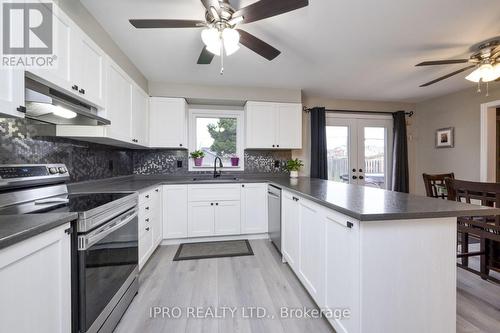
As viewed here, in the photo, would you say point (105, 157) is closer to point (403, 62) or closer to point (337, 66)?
point (337, 66)

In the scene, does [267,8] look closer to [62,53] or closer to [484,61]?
[62,53]

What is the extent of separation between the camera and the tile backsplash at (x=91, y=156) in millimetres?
1487

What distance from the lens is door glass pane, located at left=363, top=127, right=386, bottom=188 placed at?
4.23 m

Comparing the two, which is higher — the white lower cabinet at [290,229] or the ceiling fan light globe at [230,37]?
the ceiling fan light globe at [230,37]

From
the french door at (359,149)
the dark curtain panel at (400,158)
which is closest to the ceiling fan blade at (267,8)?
the french door at (359,149)

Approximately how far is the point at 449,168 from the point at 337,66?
2.96m

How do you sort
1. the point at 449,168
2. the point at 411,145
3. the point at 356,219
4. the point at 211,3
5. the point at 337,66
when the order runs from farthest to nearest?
the point at 411,145
the point at 449,168
the point at 337,66
the point at 211,3
the point at 356,219

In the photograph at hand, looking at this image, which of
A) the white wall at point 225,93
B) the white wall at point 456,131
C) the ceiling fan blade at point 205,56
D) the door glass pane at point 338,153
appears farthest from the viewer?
the door glass pane at point 338,153

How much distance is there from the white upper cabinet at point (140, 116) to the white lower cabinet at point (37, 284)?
1795mm

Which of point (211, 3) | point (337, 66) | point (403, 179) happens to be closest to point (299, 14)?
point (211, 3)

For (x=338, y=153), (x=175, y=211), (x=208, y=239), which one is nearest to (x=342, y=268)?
(x=208, y=239)

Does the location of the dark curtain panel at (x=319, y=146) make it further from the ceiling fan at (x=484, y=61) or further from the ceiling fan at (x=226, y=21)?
the ceiling fan at (x=226, y=21)

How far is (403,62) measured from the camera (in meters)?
2.63

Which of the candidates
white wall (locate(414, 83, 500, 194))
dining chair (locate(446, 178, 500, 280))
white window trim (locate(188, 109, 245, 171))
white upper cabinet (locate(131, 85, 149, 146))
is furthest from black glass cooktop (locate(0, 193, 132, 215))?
white wall (locate(414, 83, 500, 194))
